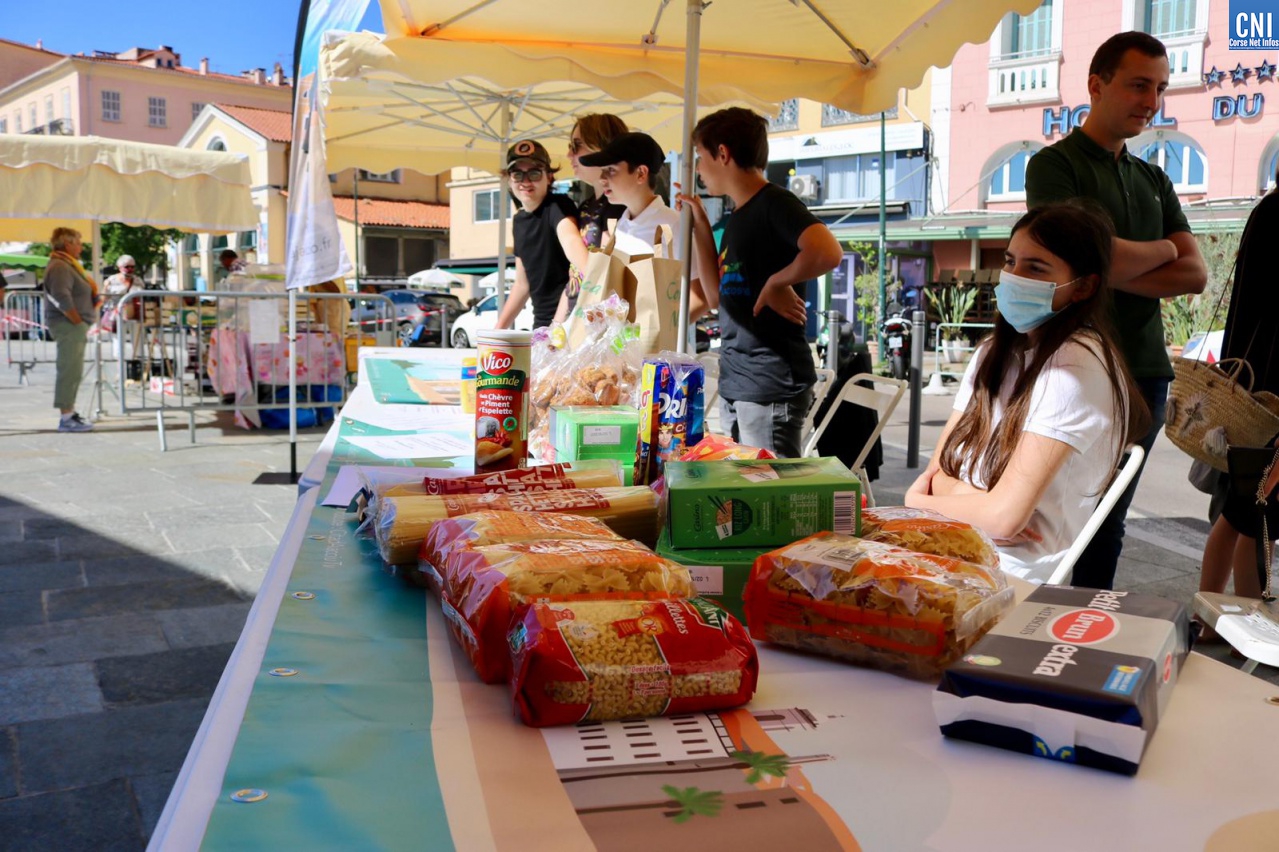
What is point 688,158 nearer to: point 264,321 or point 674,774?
point 674,774

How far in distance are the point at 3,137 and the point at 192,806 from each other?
11.2 meters

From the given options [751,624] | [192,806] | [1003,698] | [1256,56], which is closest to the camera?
[192,806]

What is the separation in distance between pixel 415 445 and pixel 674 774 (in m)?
1.80

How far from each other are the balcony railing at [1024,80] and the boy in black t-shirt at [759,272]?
80.8 feet

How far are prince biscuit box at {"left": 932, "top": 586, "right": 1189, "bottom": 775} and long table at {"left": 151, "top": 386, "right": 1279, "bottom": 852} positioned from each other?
0.07 feet

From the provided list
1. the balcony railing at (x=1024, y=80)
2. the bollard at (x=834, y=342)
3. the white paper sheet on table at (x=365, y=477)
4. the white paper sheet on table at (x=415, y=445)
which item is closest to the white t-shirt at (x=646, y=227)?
the white paper sheet on table at (x=415, y=445)

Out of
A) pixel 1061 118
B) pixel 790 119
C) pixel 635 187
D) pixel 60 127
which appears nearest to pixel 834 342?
pixel 635 187

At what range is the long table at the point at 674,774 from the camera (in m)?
0.81

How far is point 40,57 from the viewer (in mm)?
61125

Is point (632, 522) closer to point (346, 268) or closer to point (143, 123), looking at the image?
point (346, 268)

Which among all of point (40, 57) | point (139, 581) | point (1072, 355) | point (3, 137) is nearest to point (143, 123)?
point (40, 57)

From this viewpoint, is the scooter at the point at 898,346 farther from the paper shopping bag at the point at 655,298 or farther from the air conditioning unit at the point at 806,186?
the air conditioning unit at the point at 806,186

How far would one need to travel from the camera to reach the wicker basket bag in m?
3.29

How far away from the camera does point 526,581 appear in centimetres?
112
